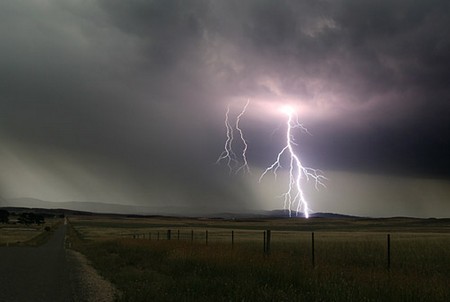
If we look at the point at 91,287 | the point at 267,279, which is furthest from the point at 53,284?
Result: the point at 267,279

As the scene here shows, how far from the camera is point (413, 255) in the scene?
2036 centimetres

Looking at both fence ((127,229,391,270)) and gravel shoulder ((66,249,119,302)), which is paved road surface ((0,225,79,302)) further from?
fence ((127,229,391,270))

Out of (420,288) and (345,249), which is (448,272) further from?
(345,249)

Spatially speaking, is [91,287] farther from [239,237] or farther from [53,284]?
[239,237]

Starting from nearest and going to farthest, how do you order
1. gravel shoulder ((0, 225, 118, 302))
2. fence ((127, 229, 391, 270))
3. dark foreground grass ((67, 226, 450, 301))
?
dark foreground grass ((67, 226, 450, 301)), gravel shoulder ((0, 225, 118, 302)), fence ((127, 229, 391, 270))

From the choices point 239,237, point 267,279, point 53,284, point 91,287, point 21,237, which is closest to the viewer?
point 267,279

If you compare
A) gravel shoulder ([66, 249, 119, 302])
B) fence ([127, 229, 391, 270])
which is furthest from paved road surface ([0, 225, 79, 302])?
fence ([127, 229, 391, 270])

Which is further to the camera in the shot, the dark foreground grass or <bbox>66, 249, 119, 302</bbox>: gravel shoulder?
<bbox>66, 249, 119, 302</bbox>: gravel shoulder

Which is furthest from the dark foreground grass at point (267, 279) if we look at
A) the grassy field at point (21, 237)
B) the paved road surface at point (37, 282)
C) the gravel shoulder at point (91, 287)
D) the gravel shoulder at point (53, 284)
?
the grassy field at point (21, 237)

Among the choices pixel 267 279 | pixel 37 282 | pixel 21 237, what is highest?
pixel 267 279

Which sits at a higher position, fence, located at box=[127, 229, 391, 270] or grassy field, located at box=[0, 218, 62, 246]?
fence, located at box=[127, 229, 391, 270]

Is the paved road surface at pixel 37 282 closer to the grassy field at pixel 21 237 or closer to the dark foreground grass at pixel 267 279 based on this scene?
the dark foreground grass at pixel 267 279

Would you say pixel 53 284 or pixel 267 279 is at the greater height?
pixel 267 279

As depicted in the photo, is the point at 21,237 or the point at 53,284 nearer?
the point at 53,284
